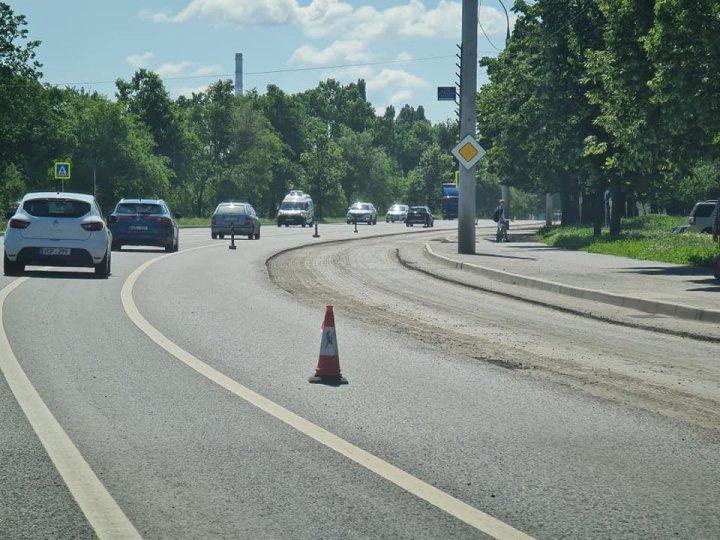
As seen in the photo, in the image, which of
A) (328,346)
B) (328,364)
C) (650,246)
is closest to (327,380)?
(328,364)

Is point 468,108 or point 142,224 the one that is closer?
point 468,108

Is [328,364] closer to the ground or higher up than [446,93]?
closer to the ground

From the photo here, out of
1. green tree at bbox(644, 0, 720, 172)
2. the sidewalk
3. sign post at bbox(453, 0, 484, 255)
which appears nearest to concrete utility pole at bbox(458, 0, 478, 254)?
sign post at bbox(453, 0, 484, 255)

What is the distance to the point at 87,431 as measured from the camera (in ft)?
25.1

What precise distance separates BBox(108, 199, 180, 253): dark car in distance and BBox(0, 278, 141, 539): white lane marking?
24396mm

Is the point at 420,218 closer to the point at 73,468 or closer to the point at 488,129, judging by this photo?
the point at 488,129

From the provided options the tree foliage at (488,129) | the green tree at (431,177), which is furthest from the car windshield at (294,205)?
the green tree at (431,177)

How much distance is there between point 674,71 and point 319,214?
4150 inches

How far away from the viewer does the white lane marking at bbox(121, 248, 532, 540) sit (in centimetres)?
549

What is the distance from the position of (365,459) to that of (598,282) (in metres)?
16.4

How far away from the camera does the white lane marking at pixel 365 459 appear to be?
5492 mm

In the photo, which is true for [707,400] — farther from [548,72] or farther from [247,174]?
[247,174]

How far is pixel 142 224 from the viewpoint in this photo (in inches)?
1351

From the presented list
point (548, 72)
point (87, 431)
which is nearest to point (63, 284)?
point (87, 431)
